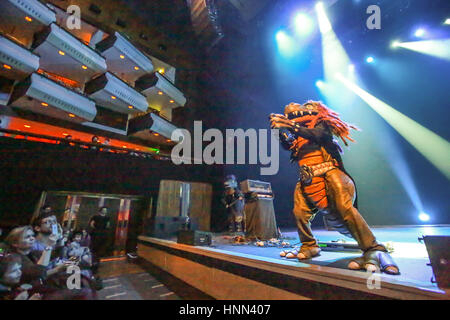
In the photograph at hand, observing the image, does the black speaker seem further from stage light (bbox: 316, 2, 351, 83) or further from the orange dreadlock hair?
stage light (bbox: 316, 2, 351, 83)

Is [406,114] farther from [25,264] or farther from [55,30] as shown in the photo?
[55,30]

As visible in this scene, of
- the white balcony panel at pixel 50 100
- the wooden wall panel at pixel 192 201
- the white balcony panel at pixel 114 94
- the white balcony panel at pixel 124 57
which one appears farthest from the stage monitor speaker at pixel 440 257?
the white balcony panel at pixel 124 57

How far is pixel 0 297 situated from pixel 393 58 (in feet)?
30.6

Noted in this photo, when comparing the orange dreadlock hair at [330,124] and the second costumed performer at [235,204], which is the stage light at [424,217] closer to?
the second costumed performer at [235,204]

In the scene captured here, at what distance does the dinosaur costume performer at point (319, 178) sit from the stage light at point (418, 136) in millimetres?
5591

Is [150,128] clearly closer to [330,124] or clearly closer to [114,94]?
[114,94]

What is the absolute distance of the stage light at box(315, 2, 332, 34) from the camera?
6.04 m

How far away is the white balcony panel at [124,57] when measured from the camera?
27.4ft

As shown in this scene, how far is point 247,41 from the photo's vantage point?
7090 mm

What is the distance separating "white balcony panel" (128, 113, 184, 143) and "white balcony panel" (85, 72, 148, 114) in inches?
27.8

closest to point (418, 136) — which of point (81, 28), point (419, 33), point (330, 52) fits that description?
point (419, 33)

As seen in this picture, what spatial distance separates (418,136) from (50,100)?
1188 cm

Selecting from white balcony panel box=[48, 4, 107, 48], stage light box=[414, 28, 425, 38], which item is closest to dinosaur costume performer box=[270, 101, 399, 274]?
stage light box=[414, 28, 425, 38]
